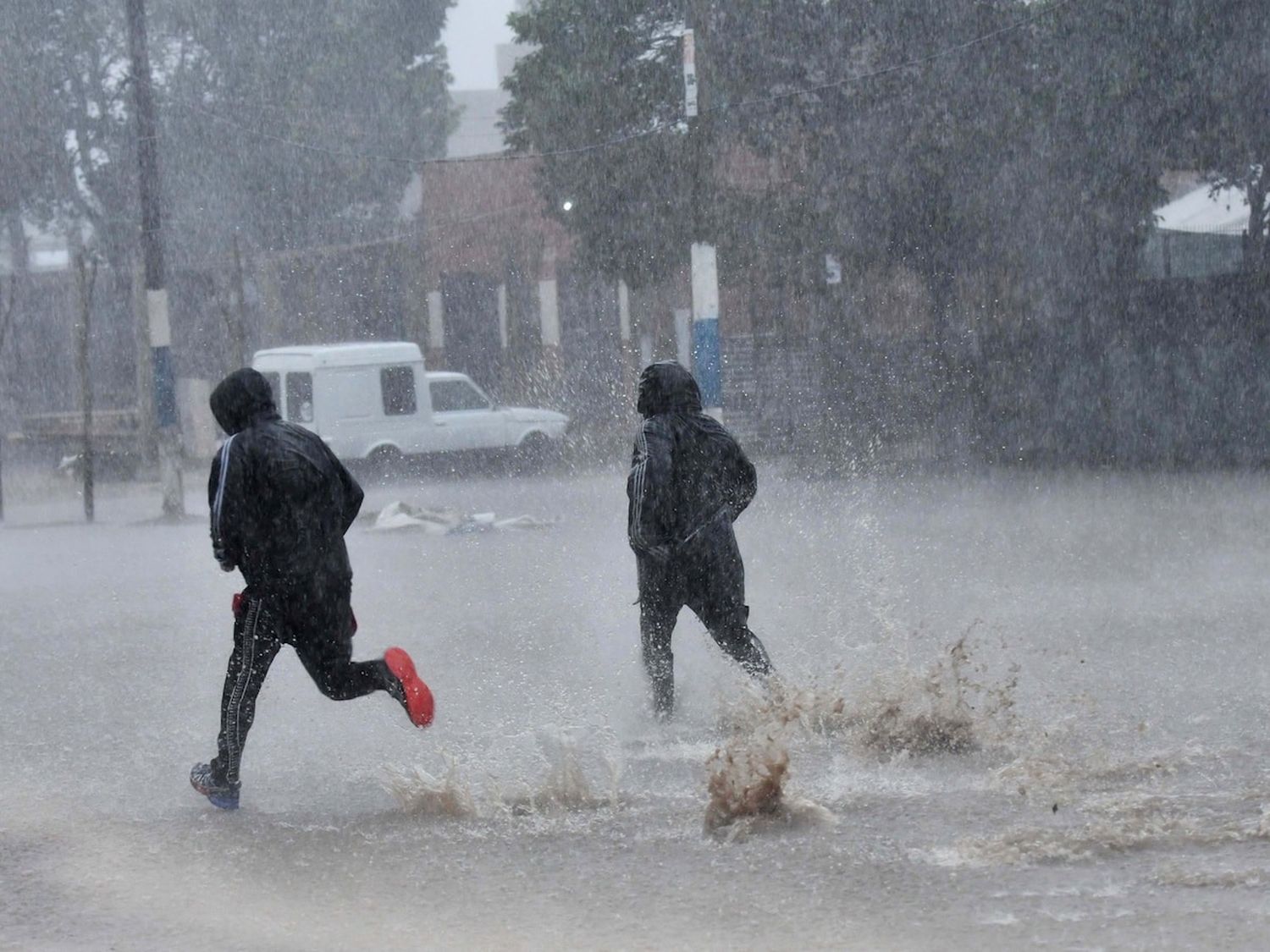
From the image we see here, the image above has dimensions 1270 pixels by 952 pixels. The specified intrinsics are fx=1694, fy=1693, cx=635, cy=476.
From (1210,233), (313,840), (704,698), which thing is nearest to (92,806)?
(313,840)

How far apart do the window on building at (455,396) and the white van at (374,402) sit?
0.06 feet

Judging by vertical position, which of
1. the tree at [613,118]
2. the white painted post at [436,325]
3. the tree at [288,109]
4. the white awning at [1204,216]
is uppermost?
the tree at [288,109]

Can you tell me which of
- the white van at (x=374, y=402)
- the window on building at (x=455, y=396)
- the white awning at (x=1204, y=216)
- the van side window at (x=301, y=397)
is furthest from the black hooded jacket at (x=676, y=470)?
the white awning at (x=1204, y=216)

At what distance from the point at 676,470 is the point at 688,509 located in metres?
0.16

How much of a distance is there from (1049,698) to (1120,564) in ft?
15.9

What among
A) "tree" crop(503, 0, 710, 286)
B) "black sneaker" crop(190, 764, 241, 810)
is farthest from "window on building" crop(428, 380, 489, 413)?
"black sneaker" crop(190, 764, 241, 810)

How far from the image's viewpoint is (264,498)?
5680 mm

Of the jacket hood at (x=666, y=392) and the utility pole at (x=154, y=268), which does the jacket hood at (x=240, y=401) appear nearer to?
the jacket hood at (x=666, y=392)

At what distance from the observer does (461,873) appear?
4.81 m

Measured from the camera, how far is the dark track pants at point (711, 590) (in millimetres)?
6516

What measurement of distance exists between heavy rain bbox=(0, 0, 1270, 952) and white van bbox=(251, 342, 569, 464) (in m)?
0.08

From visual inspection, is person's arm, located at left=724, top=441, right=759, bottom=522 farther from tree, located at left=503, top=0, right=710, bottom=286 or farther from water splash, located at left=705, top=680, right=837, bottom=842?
tree, located at left=503, top=0, right=710, bottom=286

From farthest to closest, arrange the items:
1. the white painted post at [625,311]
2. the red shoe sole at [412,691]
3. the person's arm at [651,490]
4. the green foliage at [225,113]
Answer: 1. the green foliage at [225,113]
2. the white painted post at [625,311]
3. the person's arm at [651,490]
4. the red shoe sole at [412,691]

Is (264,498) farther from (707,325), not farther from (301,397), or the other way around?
(301,397)
